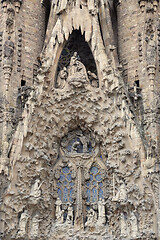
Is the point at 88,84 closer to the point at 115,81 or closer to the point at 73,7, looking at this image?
the point at 115,81

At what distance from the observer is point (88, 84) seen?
11758 mm

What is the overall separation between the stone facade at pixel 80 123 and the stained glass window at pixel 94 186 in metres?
0.02

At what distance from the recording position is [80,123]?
1201 centimetres

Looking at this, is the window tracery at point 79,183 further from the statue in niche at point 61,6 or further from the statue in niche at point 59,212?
the statue in niche at point 61,6

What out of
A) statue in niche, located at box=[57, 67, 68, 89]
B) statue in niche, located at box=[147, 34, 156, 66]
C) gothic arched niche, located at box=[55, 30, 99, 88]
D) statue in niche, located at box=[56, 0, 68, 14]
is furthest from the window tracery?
statue in niche, located at box=[56, 0, 68, 14]

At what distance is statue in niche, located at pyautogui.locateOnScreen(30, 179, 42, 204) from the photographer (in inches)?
430

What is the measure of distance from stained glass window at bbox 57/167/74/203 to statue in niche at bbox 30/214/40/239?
36.3 inches

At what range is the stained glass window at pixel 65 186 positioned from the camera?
1177 cm

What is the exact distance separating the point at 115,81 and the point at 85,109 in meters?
0.99

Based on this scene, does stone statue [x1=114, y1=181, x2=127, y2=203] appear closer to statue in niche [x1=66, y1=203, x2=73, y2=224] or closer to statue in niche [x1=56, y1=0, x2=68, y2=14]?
statue in niche [x1=66, y1=203, x2=73, y2=224]

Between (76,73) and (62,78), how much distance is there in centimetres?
42

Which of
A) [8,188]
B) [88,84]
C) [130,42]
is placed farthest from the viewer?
[130,42]

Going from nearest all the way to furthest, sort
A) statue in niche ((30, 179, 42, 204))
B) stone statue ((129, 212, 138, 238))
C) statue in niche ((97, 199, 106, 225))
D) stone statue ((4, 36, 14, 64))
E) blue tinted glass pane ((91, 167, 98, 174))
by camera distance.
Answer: stone statue ((129, 212, 138, 238)) → statue in niche ((30, 179, 42, 204)) → statue in niche ((97, 199, 106, 225)) → blue tinted glass pane ((91, 167, 98, 174)) → stone statue ((4, 36, 14, 64))

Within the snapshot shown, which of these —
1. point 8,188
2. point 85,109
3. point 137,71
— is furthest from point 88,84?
point 8,188
